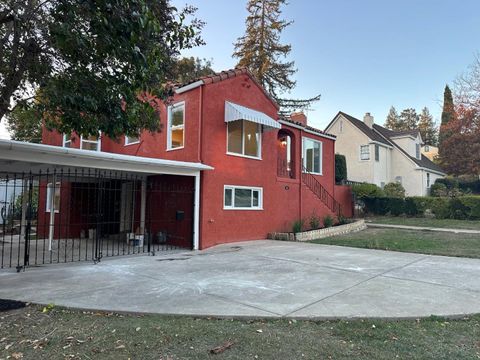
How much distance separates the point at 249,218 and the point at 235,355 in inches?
423

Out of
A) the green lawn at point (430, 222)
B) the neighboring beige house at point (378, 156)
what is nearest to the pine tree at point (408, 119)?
the neighboring beige house at point (378, 156)

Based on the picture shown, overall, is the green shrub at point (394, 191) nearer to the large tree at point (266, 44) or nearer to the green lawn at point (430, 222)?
the green lawn at point (430, 222)

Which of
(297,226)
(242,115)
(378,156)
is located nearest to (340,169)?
(378,156)

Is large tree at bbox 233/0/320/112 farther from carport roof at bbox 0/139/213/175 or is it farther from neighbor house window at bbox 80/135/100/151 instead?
carport roof at bbox 0/139/213/175

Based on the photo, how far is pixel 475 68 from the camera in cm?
2984

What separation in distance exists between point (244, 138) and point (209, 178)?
2.79 m

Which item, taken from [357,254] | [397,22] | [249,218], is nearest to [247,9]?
[397,22]

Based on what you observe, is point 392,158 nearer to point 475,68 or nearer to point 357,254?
point 475,68

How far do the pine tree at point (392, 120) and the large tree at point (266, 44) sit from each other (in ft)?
128

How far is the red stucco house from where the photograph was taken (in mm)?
12820

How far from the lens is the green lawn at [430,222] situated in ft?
62.6

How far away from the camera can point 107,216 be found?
17.7 metres

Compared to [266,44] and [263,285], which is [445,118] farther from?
[263,285]

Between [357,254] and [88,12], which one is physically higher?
[88,12]
